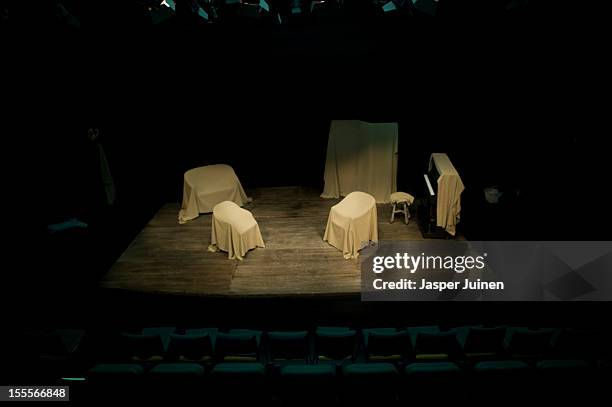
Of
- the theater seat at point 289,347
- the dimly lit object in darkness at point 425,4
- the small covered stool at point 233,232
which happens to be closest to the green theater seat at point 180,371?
the theater seat at point 289,347

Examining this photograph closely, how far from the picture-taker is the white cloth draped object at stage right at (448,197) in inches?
269

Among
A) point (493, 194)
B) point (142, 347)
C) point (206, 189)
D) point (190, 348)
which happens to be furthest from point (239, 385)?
point (493, 194)

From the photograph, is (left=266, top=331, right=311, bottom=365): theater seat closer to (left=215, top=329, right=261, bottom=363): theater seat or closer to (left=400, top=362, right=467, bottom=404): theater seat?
(left=215, top=329, right=261, bottom=363): theater seat

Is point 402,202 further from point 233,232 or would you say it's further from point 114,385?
point 114,385

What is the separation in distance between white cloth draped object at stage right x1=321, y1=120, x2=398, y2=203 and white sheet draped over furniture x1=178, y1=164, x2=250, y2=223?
70.7 inches

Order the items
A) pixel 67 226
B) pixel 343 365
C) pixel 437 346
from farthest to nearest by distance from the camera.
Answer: pixel 67 226 → pixel 437 346 → pixel 343 365

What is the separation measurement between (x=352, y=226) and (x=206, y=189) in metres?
2.87

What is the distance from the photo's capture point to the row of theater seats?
163 inches

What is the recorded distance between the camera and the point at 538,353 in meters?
4.93

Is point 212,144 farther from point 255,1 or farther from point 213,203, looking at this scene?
point 255,1

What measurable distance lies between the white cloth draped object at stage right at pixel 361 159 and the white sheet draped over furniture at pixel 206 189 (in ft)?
5.89

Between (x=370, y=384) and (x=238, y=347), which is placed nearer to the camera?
(x=370, y=384)

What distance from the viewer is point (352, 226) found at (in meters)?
6.69

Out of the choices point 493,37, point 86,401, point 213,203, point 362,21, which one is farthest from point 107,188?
point 493,37
